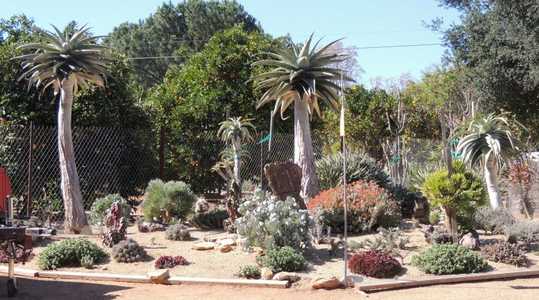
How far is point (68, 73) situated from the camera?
11.5 metres

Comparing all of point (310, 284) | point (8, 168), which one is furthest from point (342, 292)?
point (8, 168)

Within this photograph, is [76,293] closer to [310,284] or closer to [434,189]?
[310,284]

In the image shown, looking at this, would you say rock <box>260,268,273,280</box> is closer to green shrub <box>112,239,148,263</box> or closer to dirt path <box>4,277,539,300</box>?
dirt path <box>4,277,539,300</box>

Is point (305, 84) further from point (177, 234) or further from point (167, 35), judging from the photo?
point (167, 35)

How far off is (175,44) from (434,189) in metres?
33.7

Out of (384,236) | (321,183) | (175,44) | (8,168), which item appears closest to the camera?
(384,236)

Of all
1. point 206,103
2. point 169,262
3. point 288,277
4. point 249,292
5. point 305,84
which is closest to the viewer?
point 249,292

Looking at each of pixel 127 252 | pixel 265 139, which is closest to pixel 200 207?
pixel 265 139

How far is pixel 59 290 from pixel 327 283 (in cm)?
360

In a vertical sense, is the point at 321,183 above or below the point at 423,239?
above

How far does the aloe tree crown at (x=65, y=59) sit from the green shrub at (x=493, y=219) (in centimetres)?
753

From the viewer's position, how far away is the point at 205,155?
55.6 ft

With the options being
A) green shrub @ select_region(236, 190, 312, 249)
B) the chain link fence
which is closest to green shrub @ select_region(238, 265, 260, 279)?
green shrub @ select_region(236, 190, 312, 249)

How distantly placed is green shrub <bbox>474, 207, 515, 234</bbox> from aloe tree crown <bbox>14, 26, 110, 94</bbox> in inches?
296
